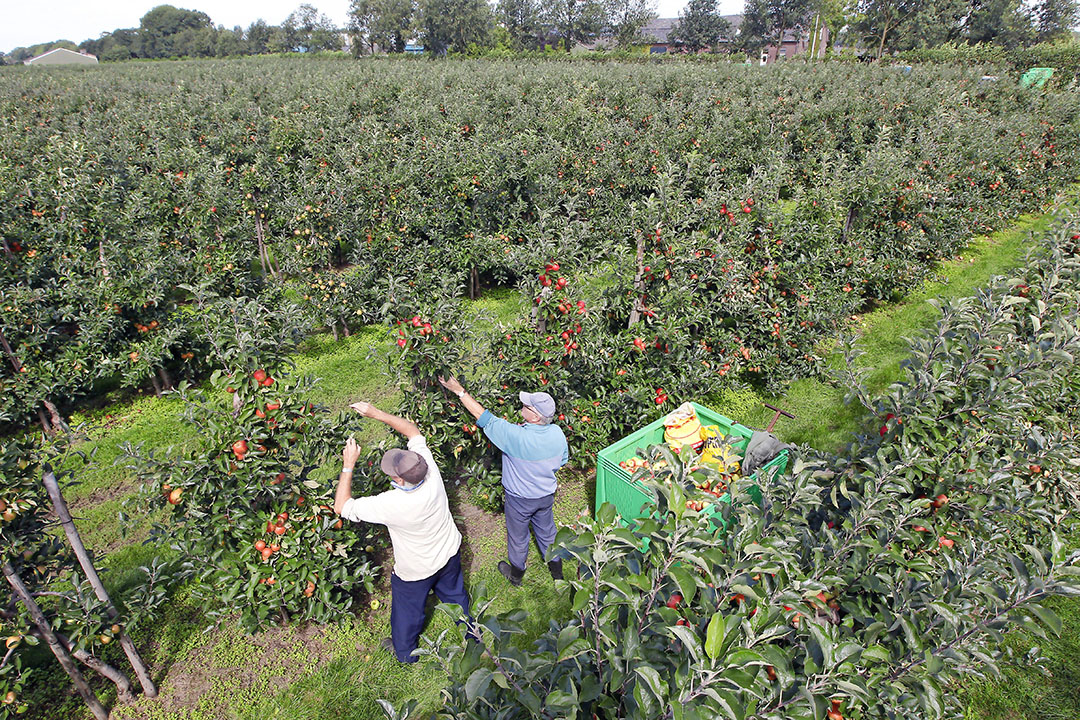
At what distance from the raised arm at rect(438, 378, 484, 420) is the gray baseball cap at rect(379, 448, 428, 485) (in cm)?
96

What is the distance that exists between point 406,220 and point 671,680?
29.4 ft

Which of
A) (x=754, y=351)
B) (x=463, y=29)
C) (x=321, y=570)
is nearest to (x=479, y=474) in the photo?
(x=321, y=570)

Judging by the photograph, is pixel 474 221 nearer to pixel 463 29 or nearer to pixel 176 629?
pixel 176 629

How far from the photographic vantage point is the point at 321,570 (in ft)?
13.5

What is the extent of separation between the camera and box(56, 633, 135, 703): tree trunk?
363 centimetres

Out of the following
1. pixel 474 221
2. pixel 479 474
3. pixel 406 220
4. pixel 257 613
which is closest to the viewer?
pixel 257 613

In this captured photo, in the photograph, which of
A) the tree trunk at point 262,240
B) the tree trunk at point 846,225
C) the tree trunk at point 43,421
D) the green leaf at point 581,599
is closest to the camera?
the green leaf at point 581,599

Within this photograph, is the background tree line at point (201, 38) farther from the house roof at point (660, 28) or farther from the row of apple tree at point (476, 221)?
the row of apple tree at point (476, 221)

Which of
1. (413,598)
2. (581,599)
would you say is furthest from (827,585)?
(413,598)

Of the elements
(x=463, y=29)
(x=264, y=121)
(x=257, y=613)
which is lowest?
(x=257, y=613)

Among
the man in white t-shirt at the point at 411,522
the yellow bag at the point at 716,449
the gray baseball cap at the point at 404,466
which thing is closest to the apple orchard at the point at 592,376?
the man in white t-shirt at the point at 411,522

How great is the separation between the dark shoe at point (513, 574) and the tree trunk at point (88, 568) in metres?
2.76

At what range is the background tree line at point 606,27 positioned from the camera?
1779 inches

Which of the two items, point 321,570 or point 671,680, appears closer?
point 671,680
